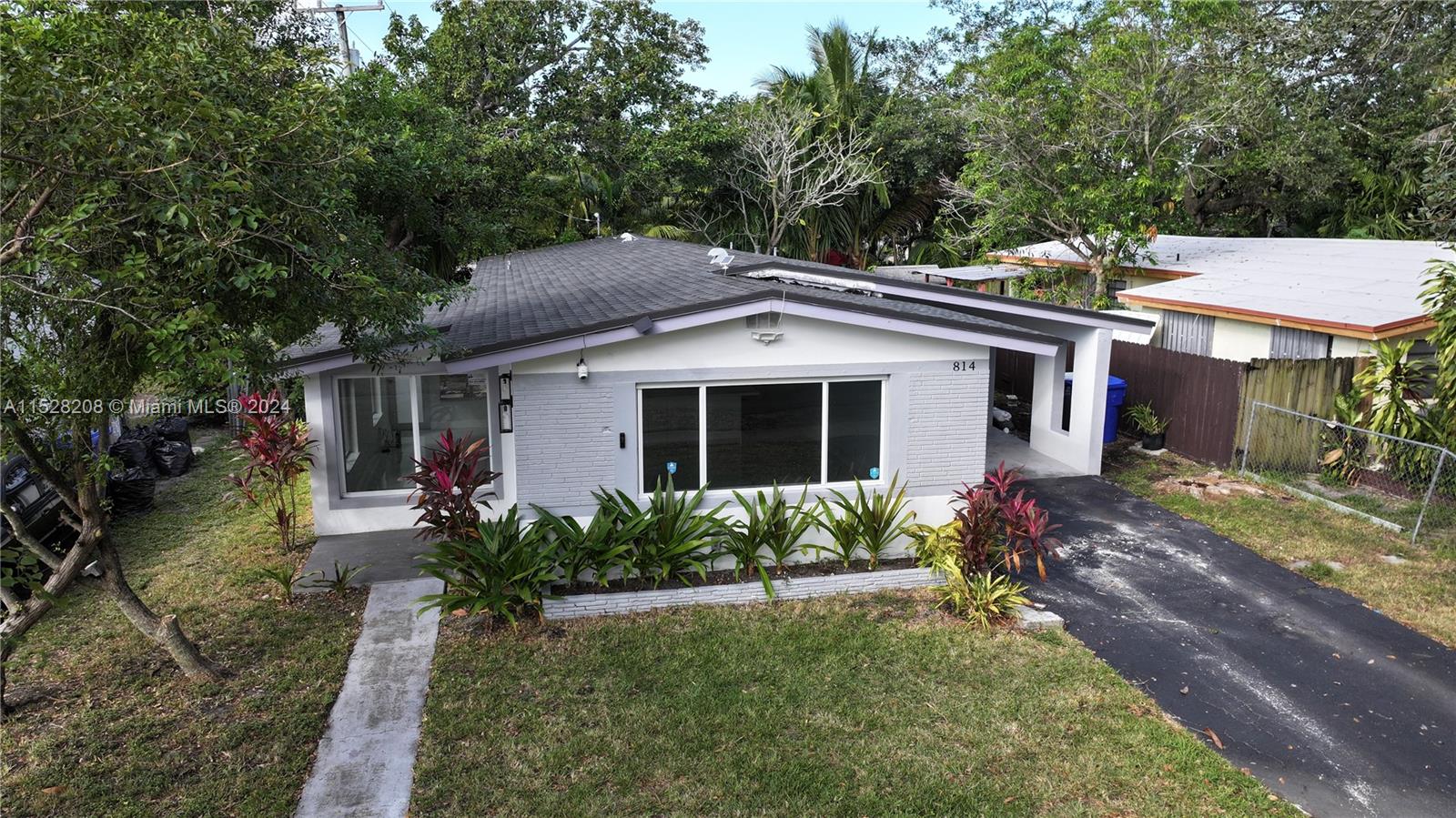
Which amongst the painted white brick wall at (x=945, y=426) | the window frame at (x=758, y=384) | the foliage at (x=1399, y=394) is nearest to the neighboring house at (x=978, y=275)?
the foliage at (x=1399, y=394)

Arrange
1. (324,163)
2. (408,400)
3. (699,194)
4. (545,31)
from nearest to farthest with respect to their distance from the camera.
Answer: (324,163) < (408,400) < (545,31) < (699,194)

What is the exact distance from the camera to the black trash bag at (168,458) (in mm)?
13797

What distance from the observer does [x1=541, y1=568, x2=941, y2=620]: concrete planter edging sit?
864 centimetres

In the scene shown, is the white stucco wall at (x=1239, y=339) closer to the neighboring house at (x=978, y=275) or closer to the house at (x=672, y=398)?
the house at (x=672, y=398)

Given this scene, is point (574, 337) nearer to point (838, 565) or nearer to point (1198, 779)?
point (838, 565)

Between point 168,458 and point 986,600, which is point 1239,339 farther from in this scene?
point 168,458

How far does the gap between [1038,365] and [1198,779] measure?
9.50 m

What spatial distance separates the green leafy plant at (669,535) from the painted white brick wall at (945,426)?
233cm

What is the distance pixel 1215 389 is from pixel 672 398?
9171 millimetres

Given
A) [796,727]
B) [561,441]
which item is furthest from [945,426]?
[796,727]

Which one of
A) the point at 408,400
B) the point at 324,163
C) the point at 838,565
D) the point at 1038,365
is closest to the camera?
the point at 324,163

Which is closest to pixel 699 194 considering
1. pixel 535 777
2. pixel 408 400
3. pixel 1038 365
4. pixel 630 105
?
pixel 630 105

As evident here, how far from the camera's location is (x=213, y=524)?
11.6 metres

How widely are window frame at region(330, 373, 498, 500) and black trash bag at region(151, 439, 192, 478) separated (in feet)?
15.9
